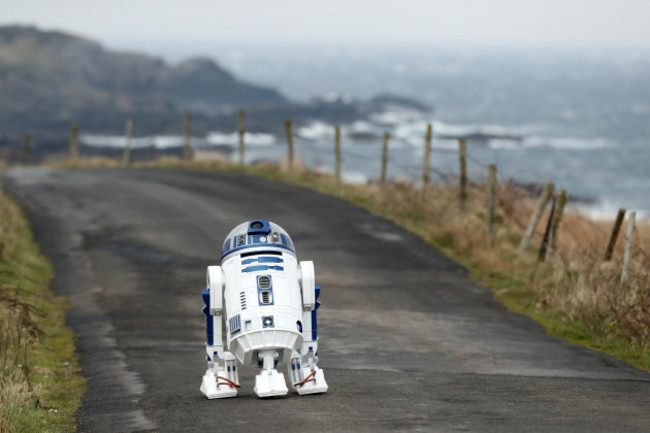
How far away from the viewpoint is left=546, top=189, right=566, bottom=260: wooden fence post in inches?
679

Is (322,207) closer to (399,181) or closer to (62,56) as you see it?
(399,181)

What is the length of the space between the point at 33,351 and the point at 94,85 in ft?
558

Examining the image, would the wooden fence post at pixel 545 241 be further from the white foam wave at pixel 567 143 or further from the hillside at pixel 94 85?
the hillside at pixel 94 85

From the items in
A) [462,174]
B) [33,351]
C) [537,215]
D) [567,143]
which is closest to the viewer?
[33,351]

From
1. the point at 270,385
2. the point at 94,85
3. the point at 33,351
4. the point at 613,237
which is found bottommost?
the point at 33,351

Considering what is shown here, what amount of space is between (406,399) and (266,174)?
21677mm

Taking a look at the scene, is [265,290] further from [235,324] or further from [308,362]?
[308,362]

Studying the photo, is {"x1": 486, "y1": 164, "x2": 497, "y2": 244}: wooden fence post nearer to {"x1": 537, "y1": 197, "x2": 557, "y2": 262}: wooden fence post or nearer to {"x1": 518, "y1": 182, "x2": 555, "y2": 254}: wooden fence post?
{"x1": 518, "y1": 182, "x2": 555, "y2": 254}: wooden fence post

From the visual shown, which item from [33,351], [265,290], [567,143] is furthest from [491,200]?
[567,143]

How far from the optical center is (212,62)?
197875mm

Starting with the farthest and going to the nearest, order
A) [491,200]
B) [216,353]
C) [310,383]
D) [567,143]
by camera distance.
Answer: [567,143] → [491,200] → [310,383] → [216,353]

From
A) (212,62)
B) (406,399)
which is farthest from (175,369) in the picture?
(212,62)

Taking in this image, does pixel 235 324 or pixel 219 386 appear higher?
pixel 235 324

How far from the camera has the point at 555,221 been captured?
1772cm
